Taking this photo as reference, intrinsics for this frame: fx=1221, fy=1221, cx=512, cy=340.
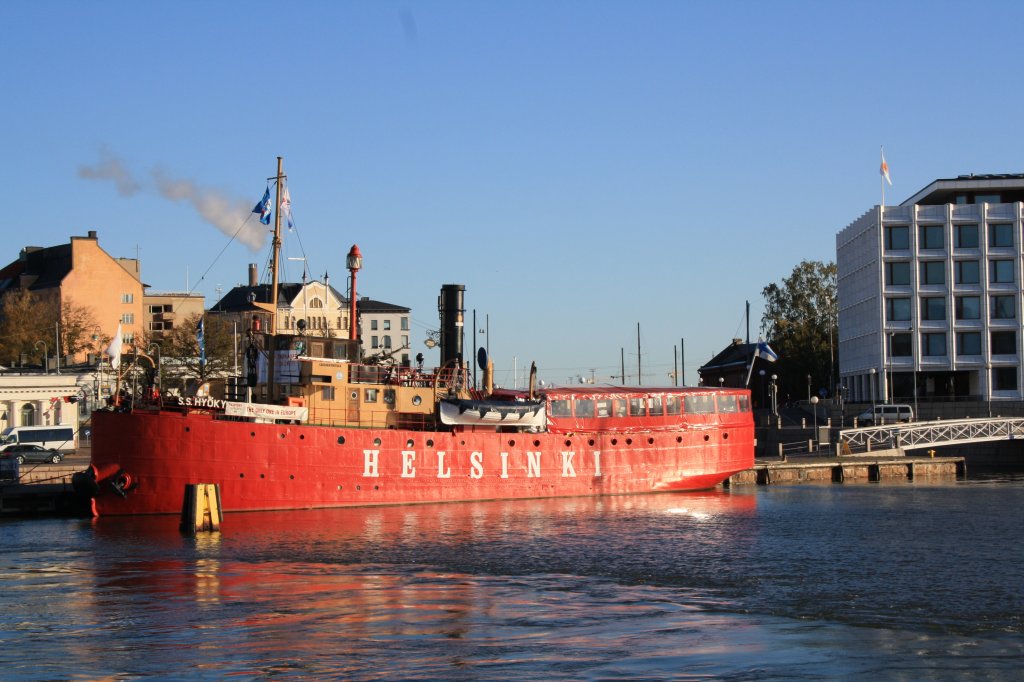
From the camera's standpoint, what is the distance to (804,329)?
121 meters

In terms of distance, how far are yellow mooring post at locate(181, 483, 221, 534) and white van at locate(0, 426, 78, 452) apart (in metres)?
23.1

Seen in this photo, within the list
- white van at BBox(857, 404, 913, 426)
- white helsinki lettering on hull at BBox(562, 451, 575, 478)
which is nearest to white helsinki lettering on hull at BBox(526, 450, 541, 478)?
white helsinki lettering on hull at BBox(562, 451, 575, 478)

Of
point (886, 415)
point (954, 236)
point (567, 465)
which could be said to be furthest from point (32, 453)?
point (954, 236)

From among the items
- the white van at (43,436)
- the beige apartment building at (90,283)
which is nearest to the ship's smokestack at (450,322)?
the white van at (43,436)

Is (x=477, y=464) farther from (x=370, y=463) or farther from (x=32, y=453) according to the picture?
(x=32, y=453)

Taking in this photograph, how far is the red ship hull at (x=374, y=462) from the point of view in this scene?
128 ft

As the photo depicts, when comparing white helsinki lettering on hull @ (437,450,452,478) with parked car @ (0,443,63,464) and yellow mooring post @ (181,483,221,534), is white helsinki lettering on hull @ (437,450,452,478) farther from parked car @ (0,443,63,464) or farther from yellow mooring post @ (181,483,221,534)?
parked car @ (0,443,63,464)

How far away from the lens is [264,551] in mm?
32969

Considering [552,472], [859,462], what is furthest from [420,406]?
[859,462]

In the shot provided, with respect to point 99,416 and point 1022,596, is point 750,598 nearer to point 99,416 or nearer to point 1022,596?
point 1022,596

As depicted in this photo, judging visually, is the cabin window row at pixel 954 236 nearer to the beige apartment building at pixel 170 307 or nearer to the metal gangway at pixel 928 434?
the metal gangway at pixel 928 434

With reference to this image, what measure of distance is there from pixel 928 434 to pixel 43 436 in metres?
50.2

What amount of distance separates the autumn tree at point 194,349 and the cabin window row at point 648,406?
34652 millimetres

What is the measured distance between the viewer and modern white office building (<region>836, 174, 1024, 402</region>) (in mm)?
88562
